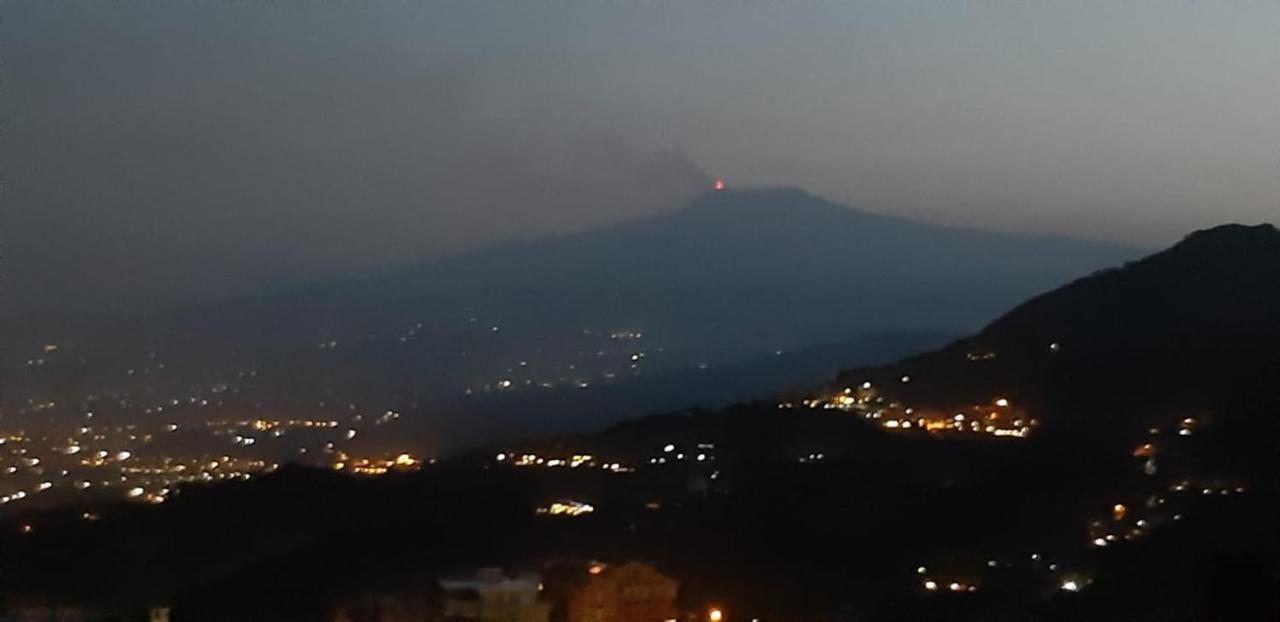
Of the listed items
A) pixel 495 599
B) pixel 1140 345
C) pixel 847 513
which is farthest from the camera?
pixel 1140 345

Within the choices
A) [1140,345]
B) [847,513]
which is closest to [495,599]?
[847,513]

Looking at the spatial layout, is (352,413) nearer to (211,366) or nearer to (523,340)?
(211,366)

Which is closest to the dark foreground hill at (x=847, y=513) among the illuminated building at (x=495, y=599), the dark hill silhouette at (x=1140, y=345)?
the dark hill silhouette at (x=1140, y=345)

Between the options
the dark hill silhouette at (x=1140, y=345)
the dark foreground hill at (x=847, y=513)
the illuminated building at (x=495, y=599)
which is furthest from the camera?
the dark hill silhouette at (x=1140, y=345)

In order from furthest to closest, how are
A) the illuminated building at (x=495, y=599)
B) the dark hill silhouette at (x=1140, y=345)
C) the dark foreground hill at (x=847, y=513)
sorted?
the dark hill silhouette at (x=1140, y=345)
the dark foreground hill at (x=847, y=513)
the illuminated building at (x=495, y=599)

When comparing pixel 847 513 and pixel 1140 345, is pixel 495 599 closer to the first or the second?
pixel 847 513

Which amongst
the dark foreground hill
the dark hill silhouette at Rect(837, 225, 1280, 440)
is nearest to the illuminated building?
the dark foreground hill

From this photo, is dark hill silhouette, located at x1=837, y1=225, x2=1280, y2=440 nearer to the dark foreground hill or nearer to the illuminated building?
the dark foreground hill

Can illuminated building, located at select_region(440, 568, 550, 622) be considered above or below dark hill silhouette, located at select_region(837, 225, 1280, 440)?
below

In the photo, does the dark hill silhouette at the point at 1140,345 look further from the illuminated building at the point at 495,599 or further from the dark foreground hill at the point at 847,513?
the illuminated building at the point at 495,599

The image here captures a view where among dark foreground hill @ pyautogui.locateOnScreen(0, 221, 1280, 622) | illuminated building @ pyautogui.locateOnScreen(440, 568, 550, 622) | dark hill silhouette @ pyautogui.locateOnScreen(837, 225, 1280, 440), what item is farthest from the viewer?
dark hill silhouette @ pyautogui.locateOnScreen(837, 225, 1280, 440)

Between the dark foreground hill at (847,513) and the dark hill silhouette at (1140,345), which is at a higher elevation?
the dark hill silhouette at (1140,345)

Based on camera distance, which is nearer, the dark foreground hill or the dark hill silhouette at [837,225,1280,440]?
the dark foreground hill
